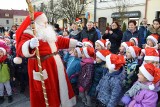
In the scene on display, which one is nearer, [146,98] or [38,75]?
[146,98]

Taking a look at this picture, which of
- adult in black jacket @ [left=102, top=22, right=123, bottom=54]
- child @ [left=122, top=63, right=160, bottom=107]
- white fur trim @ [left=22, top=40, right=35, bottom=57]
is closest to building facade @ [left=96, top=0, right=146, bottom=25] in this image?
adult in black jacket @ [left=102, top=22, right=123, bottom=54]

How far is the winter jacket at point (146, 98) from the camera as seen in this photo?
2.78 meters

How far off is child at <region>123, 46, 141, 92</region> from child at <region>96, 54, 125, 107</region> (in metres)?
0.26

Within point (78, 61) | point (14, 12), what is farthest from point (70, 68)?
point (14, 12)

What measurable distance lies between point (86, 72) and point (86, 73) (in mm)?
20

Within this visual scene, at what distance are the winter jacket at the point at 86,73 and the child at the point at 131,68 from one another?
2.13 feet

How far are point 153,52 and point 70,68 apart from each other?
1.65m

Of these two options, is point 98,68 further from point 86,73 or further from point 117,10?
point 117,10

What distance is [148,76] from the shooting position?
282 cm

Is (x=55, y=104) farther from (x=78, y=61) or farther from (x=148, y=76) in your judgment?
(x=148, y=76)

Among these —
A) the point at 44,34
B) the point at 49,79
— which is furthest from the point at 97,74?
the point at 44,34

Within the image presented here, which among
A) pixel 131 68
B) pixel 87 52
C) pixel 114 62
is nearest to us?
pixel 114 62

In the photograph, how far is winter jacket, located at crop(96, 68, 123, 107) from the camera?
325 cm

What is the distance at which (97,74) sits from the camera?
392 centimetres
